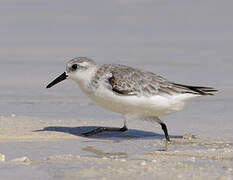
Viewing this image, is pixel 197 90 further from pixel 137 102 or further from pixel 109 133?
pixel 109 133

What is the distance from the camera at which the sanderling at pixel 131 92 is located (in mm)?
11586

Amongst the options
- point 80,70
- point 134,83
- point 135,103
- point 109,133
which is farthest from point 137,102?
point 80,70

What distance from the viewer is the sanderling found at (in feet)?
38.0

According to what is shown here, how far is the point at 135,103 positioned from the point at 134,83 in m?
0.37

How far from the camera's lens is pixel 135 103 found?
11.6m

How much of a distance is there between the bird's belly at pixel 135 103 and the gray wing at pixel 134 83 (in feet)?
0.29

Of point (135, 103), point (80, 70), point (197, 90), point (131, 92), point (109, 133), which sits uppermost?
point (80, 70)

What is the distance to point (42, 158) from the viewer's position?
9.48 m

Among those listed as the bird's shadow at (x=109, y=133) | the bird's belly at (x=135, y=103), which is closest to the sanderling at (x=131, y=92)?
the bird's belly at (x=135, y=103)

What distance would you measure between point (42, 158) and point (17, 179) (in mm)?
1610

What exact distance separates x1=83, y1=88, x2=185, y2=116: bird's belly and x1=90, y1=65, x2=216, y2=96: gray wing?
9 cm

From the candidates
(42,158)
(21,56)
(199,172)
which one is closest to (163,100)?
(42,158)

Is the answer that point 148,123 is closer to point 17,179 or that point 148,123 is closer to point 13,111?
point 13,111

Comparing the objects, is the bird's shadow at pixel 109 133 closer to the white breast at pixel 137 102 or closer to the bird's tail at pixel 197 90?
the white breast at pixel 137 102
